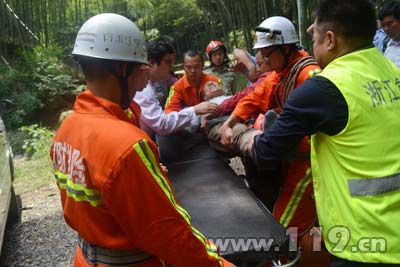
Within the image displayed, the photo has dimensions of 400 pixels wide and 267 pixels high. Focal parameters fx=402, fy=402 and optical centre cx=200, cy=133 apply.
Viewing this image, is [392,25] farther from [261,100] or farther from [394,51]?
[261,100]

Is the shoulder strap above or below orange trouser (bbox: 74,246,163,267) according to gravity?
above

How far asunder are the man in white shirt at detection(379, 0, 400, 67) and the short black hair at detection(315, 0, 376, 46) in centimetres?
277

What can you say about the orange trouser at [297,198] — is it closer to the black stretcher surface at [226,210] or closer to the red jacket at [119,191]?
the black stretcher surface at [226,210]

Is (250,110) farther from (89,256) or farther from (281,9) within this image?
(281,9)

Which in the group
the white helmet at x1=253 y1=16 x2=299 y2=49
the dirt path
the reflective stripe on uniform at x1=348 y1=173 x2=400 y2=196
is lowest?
the dirt path

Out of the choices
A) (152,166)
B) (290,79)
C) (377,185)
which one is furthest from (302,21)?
(152,166)

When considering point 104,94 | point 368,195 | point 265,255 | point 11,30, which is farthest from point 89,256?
point 11,30

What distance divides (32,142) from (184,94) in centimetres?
584

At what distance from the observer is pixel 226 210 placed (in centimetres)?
214

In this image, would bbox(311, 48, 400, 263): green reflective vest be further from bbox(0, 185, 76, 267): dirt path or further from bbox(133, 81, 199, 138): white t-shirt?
bbox(0, 185, 76, 267): dirt path

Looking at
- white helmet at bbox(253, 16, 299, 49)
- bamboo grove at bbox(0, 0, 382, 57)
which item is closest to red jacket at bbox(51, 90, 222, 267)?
white helmet at bbox(253, 16, 299, 49)

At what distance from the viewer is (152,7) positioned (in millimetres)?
14336

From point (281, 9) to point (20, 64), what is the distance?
732cm

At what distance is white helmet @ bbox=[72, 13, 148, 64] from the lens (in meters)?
1.34
